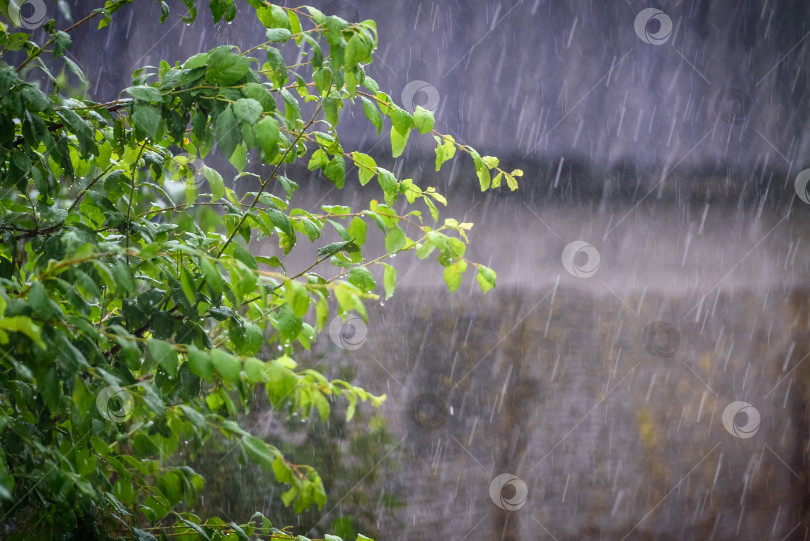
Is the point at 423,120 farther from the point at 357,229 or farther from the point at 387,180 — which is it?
the point at 357,229

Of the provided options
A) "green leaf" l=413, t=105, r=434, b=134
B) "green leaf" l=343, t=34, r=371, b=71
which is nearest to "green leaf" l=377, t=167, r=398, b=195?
"green leaf" l=413, t=105, r=434, b=134

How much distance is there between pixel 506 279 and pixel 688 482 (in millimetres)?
1558

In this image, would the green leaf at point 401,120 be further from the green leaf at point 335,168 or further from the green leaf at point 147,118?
the green leaf at point 147,118

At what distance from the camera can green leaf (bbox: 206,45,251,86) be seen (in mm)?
917

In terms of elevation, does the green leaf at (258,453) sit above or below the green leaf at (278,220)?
below

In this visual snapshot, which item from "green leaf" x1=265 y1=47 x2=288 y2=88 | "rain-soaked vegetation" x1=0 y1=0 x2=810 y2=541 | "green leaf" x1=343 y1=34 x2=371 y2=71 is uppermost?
"green leaf" x1=343 y1=34 x2=371 y2=71

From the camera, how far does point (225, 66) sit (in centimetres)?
92

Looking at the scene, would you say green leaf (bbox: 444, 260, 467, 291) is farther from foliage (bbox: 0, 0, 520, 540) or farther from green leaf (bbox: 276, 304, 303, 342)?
green leaf (bbox: 276, 304, 303, 342)

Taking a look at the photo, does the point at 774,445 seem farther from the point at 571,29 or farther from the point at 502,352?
the point at 571,29

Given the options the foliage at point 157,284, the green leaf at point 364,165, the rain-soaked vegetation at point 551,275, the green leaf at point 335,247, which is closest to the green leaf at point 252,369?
the foliage at point 157,284

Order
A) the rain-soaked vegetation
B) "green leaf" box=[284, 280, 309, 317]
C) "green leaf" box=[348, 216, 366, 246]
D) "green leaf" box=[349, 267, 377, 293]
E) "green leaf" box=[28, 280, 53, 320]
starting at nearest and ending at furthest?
"green leaf" box=[28, 280, 53, 320] < "green leaf" box=[284, 280, 309, 317] < "green leaf" box=[349, 267, 377, 293] < "green leaf" box=[348, 216, 366, 246] < the rain-soaked vegetation

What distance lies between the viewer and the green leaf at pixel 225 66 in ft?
3.01

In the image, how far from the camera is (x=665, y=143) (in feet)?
11.4

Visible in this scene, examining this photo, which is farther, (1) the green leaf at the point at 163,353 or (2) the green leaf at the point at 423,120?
(2) the green leaf at the point at 423,120
